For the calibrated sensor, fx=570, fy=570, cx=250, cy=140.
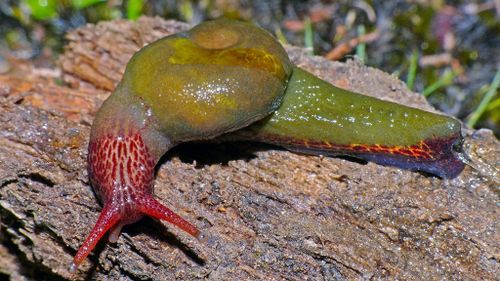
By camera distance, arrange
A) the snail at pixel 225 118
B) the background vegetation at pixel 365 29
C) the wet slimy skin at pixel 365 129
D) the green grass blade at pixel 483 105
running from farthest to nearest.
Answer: the background vegetation at pixel 365 29, the green grass blade at pixel 483 105, the wet slimy skin at pixel 365 129, the snail at pixel 225 118

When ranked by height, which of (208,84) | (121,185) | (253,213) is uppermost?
(208,84)

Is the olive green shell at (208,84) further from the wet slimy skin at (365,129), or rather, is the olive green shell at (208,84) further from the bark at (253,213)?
the bark at (253,213)

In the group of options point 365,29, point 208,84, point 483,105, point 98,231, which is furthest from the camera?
point 365,29

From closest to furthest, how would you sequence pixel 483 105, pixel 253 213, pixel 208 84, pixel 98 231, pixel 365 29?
pixel 98 231, pixel 208 84, pixel 253 213, pixel 483 105, pixel 365 29

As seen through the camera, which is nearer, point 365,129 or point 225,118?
point 225,118

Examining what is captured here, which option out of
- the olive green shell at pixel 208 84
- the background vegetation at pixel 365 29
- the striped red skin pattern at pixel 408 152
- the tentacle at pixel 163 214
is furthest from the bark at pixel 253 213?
the background vegetation at pixel 365 29

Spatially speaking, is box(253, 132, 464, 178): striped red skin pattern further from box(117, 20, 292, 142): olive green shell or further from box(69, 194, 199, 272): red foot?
box(69, 194, 199, 272): red foot

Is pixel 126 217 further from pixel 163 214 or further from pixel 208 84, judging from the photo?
pixel 208 84

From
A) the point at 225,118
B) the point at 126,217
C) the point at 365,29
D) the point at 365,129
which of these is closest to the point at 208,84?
the point at 225,118

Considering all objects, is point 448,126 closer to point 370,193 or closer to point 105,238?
point 370,193
